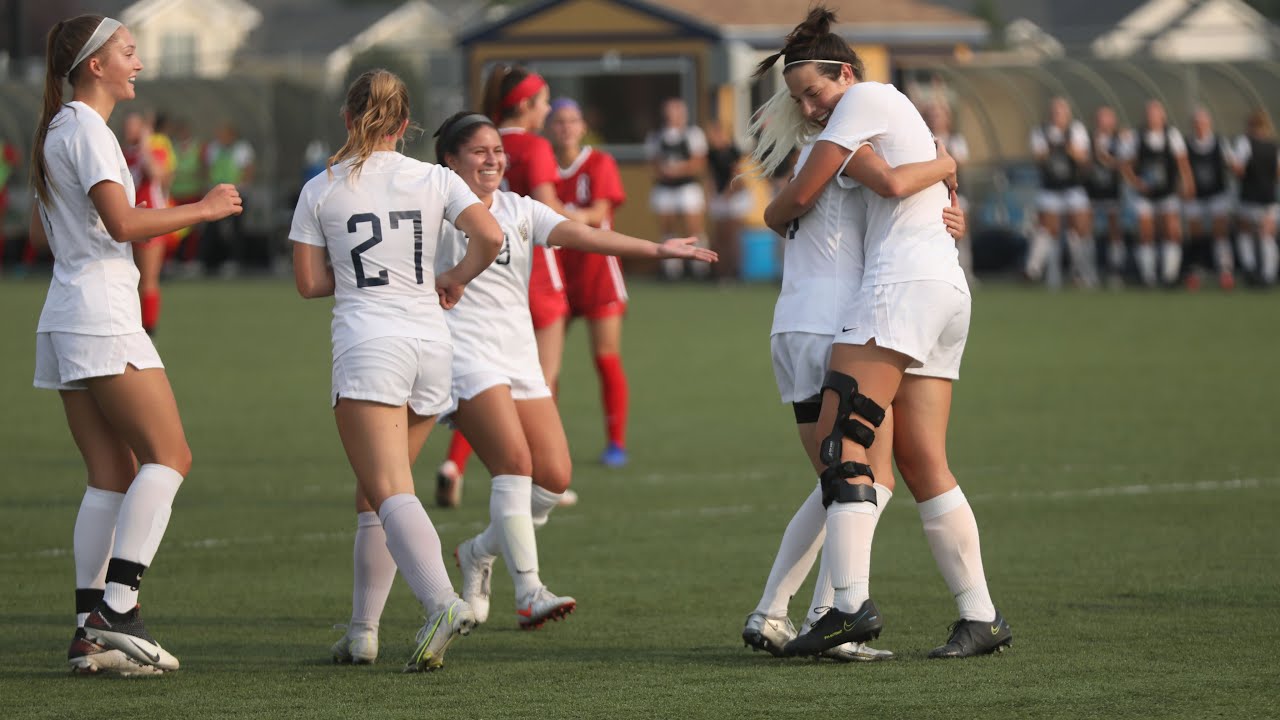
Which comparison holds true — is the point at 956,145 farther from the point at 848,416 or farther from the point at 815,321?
the point at 848,416

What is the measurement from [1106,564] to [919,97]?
72.9 feet

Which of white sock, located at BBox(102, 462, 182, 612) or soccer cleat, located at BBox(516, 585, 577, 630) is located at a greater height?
white sock, located at BBox(102, 462, 182, 612)

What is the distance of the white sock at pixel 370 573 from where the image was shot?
20.5 ft

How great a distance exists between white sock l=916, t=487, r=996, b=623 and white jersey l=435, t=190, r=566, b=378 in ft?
5.48

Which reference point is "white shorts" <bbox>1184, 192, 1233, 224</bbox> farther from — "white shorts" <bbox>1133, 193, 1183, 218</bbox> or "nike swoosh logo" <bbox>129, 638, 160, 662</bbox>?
"nike swoosh logo" <bbox>129, 638, 160, 662</bbox>

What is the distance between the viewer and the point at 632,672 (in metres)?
6.04

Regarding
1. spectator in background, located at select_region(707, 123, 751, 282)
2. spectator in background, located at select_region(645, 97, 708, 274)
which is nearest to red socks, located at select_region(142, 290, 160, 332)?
spectator in background, located at select_region(645, 97, 708, 274)

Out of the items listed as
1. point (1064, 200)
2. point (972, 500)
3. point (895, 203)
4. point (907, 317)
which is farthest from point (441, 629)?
point (1064, 200)

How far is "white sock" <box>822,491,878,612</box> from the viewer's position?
19.6ft

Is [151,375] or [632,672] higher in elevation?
[151,375]

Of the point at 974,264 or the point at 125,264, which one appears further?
the point at 974,264

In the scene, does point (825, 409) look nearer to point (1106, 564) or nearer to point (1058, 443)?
point (1106, 564)

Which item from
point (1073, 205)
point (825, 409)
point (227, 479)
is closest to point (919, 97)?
point (1073, 205)

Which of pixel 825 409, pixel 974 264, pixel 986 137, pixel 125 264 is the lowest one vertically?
pixel 974 264
